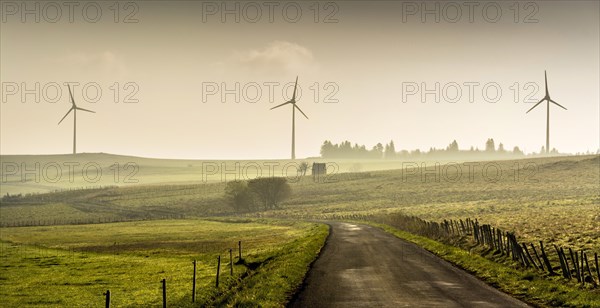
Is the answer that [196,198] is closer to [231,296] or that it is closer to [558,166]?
[558,166]

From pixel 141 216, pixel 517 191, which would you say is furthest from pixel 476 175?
pixel 141 216

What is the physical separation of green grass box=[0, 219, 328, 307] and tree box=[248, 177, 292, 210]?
88344 millimetres

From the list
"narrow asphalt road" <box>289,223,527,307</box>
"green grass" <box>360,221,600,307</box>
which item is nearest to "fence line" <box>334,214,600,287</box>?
"green grass" <box>360,221,600,307</box>

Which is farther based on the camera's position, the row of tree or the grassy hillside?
the row of tree

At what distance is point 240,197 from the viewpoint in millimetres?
167250

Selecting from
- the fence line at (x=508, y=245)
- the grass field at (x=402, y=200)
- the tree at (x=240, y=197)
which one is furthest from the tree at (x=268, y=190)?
the fence line at (x=508, y=245)

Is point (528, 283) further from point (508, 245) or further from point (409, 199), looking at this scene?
→ point (409, 199)

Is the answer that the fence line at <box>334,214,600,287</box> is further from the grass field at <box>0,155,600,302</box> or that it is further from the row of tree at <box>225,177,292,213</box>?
the row of tree at <box>225,177,292,213</box>

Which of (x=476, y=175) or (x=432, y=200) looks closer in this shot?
(x=432, y=200)

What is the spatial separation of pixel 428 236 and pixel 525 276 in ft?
91.1

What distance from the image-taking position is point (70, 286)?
42.6 metres

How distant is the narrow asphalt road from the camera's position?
24.2 meters

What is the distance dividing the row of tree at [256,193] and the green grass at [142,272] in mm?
84591

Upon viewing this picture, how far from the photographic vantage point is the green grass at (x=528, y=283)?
24.0m
